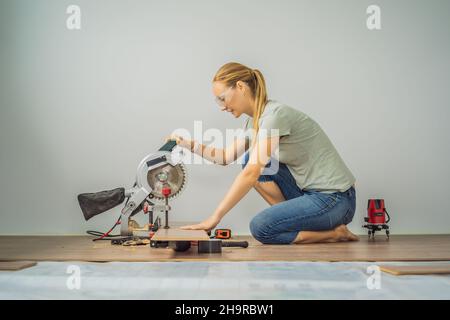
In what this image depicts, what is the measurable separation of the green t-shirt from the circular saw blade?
65 centimetres

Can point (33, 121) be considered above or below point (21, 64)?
below

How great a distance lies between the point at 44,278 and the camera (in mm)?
1991

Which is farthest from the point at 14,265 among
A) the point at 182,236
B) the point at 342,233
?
the point at 342,233

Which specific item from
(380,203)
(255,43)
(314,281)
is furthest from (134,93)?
(314,281)

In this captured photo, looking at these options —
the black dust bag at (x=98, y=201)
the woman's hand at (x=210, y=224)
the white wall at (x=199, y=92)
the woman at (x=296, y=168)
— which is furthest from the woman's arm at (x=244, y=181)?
the white wall at (x=199, y=92)

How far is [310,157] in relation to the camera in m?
3.10

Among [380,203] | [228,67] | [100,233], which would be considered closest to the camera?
[228,67]

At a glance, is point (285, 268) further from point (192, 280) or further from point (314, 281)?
point (192, 280)

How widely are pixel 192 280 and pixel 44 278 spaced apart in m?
0.58

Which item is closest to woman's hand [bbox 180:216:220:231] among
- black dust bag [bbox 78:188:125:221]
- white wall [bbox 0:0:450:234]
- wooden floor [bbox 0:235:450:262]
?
wooden floor [bbox 0:235:450:262]

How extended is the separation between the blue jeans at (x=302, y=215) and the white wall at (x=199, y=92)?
1043 millimetres

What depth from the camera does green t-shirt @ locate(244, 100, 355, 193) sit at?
3.05 m

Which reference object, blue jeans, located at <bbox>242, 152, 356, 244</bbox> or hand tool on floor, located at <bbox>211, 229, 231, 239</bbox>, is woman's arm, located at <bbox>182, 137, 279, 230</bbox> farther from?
blue jeans, located at <bbox>242, 152, 356, 244</bbox>

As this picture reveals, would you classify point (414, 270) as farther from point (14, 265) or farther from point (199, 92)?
point (199, 92)
